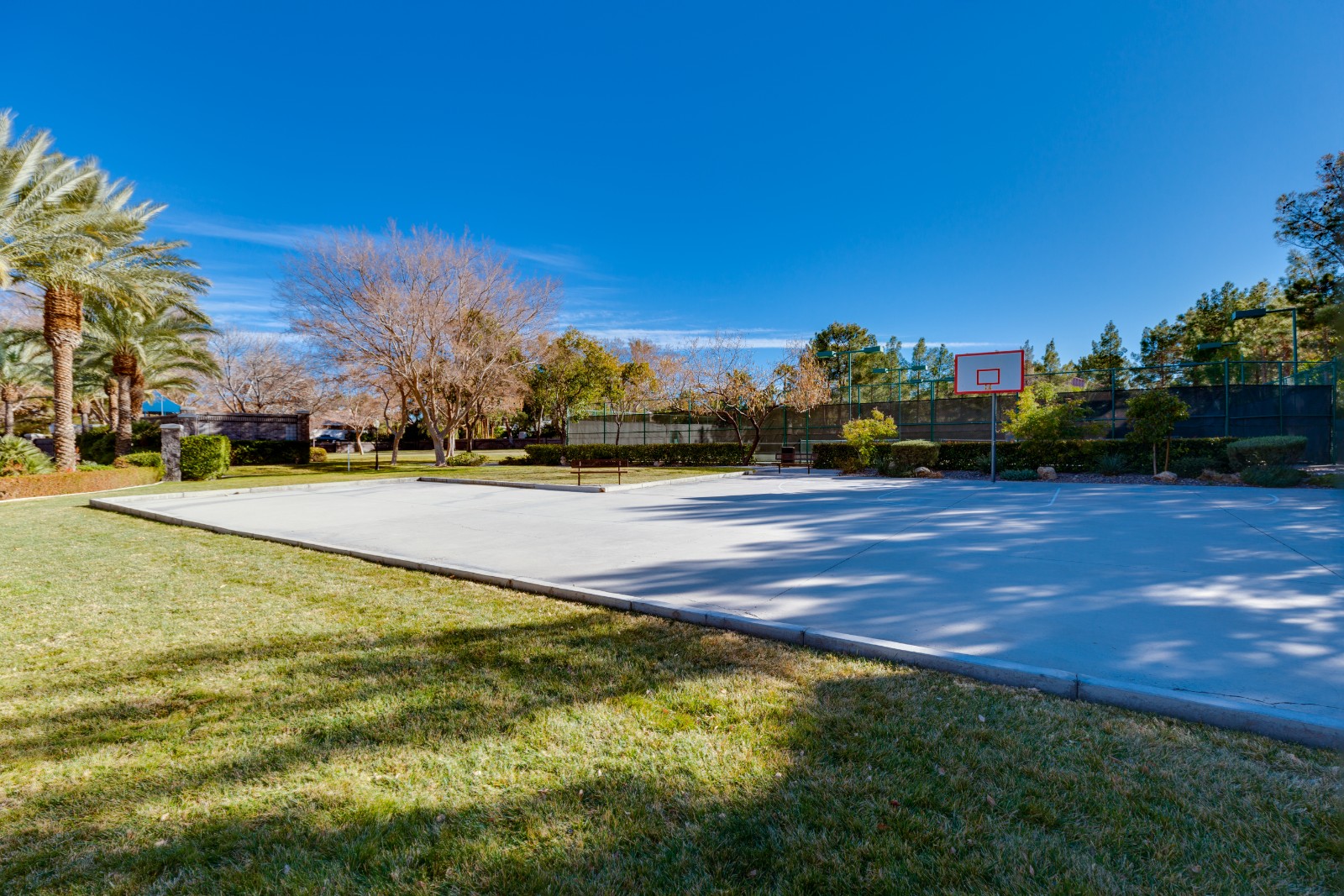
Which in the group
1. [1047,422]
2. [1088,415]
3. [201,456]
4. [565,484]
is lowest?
[565,484]

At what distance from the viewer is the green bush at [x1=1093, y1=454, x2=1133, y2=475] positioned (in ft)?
51.9

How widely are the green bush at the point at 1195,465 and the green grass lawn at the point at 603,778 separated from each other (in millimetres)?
15786

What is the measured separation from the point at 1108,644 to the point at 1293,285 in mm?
26857

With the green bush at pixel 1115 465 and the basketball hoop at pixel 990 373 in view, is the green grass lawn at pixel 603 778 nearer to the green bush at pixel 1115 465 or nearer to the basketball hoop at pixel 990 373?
the green bush at pixel 1115 465

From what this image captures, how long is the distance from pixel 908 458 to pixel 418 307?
17.3 meters

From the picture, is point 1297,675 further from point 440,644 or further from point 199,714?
Result: point 199,714

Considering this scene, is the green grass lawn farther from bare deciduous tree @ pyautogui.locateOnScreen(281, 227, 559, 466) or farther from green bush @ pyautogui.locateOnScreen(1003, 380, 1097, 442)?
bare deciduous tree @ pyautogui.locateOnScreen(281, 227, 559, 466)

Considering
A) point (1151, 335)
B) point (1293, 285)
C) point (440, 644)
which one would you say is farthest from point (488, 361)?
point (1151, 335)

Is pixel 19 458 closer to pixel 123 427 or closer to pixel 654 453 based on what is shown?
pixel 123 427

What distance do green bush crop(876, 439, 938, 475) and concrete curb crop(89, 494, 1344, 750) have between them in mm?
15211

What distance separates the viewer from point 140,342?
22.7 meters

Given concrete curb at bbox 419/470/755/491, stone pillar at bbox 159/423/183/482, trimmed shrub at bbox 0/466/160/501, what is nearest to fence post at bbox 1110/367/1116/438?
concrete curb at bbox 419/470/755/491

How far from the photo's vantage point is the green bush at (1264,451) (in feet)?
44.8

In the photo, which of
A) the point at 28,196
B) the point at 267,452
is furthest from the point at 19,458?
the point at 267,452
